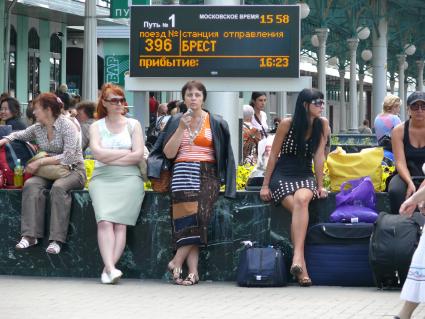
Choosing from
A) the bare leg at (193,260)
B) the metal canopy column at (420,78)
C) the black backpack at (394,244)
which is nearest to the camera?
the black backpack at (394,244)

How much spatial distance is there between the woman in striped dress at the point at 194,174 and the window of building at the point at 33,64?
30326 millimetres

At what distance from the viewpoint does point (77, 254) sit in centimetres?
1273

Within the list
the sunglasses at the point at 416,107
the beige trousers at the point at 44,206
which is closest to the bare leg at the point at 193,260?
the beige trousers at the point at 44,206

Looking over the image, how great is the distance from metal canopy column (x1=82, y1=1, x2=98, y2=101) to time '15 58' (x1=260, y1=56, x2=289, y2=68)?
11.3 m

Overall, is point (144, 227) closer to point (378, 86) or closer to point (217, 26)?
point (217, 26)

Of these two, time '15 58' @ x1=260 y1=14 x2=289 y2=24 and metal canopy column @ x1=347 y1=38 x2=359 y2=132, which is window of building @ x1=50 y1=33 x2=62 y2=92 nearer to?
metal canopy column @ x1=347 y1=38 x2=359 y2=132

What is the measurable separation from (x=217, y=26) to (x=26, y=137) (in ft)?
10.7

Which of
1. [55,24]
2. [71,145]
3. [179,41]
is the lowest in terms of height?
[71,145]

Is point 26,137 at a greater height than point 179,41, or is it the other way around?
point 179,41

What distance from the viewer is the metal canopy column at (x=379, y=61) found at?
5531cm

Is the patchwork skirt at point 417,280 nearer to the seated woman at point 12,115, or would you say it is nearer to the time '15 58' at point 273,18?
the time '15 58' at point 273,18

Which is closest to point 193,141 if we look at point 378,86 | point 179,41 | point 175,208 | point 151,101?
point 175,208

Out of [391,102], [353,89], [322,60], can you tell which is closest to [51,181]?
[391,102]

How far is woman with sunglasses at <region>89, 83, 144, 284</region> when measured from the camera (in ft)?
40.3
